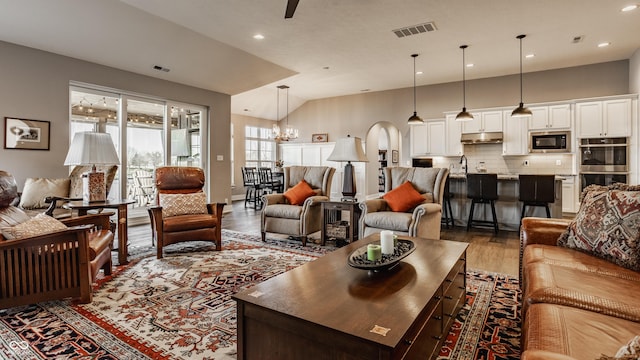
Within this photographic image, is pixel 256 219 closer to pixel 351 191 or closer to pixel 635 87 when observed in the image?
pixel 351 191

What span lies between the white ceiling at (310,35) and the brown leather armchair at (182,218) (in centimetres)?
212

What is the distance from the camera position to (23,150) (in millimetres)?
4535

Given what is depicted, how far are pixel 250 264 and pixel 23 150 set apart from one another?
3825mm

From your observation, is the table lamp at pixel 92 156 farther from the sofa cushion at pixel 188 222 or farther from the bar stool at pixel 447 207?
the bar stool at pixel 447 207

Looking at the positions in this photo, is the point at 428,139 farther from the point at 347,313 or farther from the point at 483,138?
the point at 347,313

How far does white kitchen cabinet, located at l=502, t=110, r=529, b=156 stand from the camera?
265 inches

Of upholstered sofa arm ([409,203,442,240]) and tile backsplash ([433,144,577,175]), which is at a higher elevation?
tile backsplash ([433,144,577,175])

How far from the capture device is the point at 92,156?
3326mm

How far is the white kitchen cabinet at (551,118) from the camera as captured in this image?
6355mm

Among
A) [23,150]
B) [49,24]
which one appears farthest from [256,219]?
[49,24]

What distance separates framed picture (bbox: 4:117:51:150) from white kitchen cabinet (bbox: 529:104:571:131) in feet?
27.9

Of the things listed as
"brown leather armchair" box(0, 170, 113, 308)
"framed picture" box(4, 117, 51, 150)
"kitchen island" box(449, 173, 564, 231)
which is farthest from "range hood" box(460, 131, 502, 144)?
"framed picture" box(4, 117, 51, 150)

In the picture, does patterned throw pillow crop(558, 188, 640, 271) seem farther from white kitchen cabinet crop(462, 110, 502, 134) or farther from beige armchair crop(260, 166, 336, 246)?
white kitchen cabinet crop(462, 110, 502, 134)

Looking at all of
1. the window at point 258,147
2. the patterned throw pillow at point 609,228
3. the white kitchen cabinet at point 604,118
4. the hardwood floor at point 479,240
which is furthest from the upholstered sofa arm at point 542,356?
the window at point 258,147
